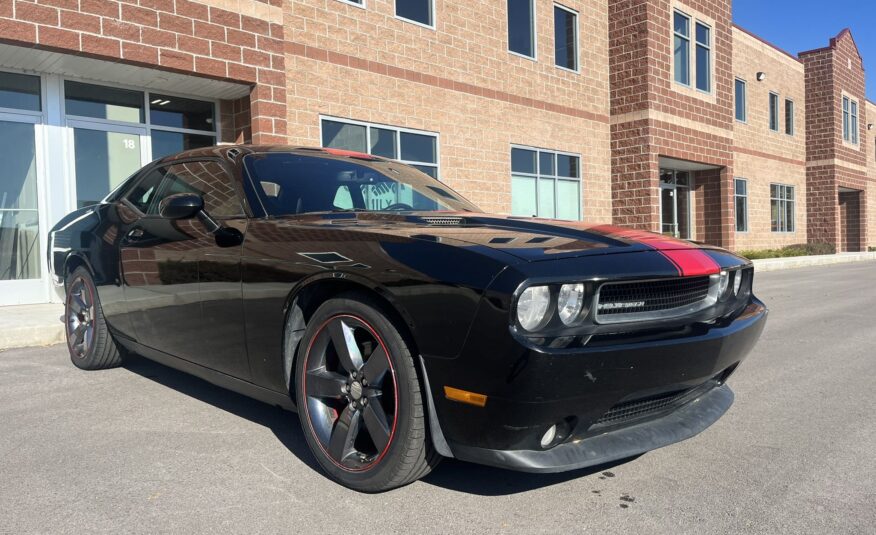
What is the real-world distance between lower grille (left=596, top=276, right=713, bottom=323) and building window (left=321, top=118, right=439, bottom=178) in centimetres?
746

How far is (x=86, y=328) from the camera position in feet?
16.1

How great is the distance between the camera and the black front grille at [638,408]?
8.36 ft

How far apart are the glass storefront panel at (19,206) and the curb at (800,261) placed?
15.2m

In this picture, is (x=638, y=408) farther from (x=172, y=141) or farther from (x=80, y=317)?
(x=172, y=141)

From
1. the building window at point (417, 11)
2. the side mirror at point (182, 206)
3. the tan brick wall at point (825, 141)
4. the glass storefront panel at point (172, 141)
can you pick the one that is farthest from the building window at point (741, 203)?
the side mirror at point (182, 206)

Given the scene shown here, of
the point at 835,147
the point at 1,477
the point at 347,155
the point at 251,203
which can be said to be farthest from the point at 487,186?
the point at 835,147

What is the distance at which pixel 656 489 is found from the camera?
2.76 metres

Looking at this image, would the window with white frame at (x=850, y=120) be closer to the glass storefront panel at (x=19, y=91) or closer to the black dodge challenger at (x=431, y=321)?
the glass storefront panel at (x=19, y=91)

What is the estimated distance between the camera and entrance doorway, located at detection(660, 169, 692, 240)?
19.7m

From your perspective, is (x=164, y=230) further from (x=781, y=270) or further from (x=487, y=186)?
(x=781, y=270)

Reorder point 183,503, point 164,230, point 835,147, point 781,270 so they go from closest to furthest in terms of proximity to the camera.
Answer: point 183,503 < point 164,230 < point 781,270 < point 835,147

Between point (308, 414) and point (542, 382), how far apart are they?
1117mm

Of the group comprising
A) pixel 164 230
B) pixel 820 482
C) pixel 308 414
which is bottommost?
pixel 820 482

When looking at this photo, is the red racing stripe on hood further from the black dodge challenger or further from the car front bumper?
→ the car front bumper
